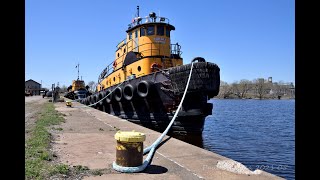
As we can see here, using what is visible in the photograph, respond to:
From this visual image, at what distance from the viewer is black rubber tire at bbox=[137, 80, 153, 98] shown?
13.1 metres

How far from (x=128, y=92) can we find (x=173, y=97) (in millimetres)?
3074

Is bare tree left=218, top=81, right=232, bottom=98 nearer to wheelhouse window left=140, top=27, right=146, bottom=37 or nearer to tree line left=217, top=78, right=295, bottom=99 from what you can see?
tree line left=217, top=78, right=295, bottom=99

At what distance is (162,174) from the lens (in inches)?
168

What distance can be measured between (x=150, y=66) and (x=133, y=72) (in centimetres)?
151

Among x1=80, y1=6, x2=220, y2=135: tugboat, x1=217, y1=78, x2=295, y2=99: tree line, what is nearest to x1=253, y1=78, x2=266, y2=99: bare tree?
x1=217, y1=78, x2=295, y2=99: tree line

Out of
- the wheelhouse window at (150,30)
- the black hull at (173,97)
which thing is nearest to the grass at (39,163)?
the black hull at (173,97)

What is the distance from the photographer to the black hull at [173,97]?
1145 centimetres

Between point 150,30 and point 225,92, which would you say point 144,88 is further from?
point 225,92

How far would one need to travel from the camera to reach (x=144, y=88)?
1345 cm

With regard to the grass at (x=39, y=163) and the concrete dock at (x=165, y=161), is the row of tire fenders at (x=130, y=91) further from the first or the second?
the grass at (x=39, y=163)
